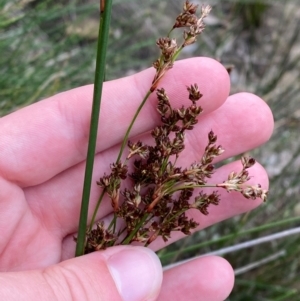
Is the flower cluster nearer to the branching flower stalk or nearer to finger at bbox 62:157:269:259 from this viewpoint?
the branching flower stalk

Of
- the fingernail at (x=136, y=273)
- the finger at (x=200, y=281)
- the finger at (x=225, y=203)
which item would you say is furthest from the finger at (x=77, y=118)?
the finger at (x=200, y=281)

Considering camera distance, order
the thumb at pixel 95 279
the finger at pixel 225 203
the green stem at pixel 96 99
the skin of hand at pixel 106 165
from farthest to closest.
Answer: the finger at pixel 225 203 → the skin of hand at pixel 106 165 → the thumb at pixel 95 279 → the green stem at pixel 96 99

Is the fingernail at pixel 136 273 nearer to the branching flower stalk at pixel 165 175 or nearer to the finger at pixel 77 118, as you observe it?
the branching flower stalk at pixel 165 175

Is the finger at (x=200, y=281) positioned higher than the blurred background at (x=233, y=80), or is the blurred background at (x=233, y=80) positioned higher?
the blurred background at (x=233, y=80)

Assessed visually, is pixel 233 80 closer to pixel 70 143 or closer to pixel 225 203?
pixel 225 203

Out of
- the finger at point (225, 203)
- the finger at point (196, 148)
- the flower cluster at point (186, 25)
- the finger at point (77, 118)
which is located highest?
the finger at point (77, 118)

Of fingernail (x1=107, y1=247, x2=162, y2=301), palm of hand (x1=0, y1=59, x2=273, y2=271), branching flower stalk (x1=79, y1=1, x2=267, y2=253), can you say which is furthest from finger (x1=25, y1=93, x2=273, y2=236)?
fingernail (x1=107, y1=247, x2=162, y2=301)

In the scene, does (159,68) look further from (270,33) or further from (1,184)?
(270,33)

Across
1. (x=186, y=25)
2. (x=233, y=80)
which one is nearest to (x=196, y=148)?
(x=186, y=25)
